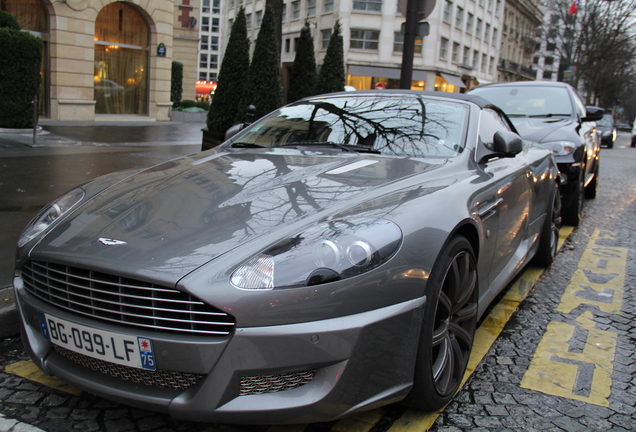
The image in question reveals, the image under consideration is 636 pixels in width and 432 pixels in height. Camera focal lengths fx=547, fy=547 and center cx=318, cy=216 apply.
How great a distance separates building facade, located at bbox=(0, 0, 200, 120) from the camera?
53.4 ft

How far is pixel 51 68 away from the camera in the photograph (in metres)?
16.5

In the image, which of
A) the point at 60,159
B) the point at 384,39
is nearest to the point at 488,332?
the point at 60,159

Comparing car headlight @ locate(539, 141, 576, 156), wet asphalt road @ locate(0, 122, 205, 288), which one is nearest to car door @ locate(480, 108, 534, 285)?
car headlight @ locate(539, 141, 576, 156)

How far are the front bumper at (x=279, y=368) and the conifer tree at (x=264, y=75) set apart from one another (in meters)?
8.89

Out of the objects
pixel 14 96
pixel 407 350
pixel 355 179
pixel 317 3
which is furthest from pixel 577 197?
pixel 317 3

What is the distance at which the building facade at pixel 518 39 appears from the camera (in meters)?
60.9

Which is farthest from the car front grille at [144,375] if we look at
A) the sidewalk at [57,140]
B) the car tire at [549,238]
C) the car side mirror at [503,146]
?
the car tire at [549,238]

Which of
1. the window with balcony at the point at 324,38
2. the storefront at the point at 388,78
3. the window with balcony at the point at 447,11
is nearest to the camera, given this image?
the storefront at the point at 388,78

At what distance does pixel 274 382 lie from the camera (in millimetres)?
1772

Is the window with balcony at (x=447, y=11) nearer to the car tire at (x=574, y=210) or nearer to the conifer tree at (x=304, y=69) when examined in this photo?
the conifer tree at (x=304, y=69)

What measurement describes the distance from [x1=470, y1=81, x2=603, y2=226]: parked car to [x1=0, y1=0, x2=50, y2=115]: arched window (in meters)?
13.5

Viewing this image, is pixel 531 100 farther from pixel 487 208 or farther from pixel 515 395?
pixel 515 395

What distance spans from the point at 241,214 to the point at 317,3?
44482 millimetres

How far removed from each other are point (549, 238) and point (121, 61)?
58.2 feet
